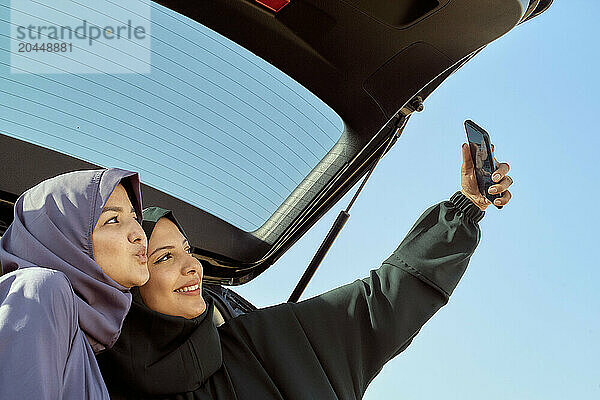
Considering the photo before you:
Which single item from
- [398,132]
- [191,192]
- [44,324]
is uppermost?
[398,132]

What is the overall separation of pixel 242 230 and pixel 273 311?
0.98ft

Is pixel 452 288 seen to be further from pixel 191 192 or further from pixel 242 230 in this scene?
pixel 191 192

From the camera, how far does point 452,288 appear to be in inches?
86.2

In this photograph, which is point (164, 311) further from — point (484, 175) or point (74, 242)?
point (484, 175)

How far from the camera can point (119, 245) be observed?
5.81ft

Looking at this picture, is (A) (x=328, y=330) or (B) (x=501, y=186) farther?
(A) (x=328, y=330)

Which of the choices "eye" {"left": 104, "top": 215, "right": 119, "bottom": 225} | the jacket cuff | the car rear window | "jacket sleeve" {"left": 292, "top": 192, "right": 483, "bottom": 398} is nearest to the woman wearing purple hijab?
"eye" {"left": 104, "top": 215, "right": 119, "bottom": 225}

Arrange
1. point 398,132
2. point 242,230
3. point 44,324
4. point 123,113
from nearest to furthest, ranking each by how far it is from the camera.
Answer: point 44,324 → point 123,113 → point 398,132 → point 242,230

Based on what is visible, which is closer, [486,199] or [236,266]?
[486,199]

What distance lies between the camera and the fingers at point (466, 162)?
2158 mm

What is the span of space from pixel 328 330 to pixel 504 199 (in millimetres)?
659

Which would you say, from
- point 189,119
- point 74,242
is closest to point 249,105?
point 189,119

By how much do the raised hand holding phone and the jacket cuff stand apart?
0.5 inches

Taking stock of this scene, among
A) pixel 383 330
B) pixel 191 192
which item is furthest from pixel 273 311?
pixel 191 192
